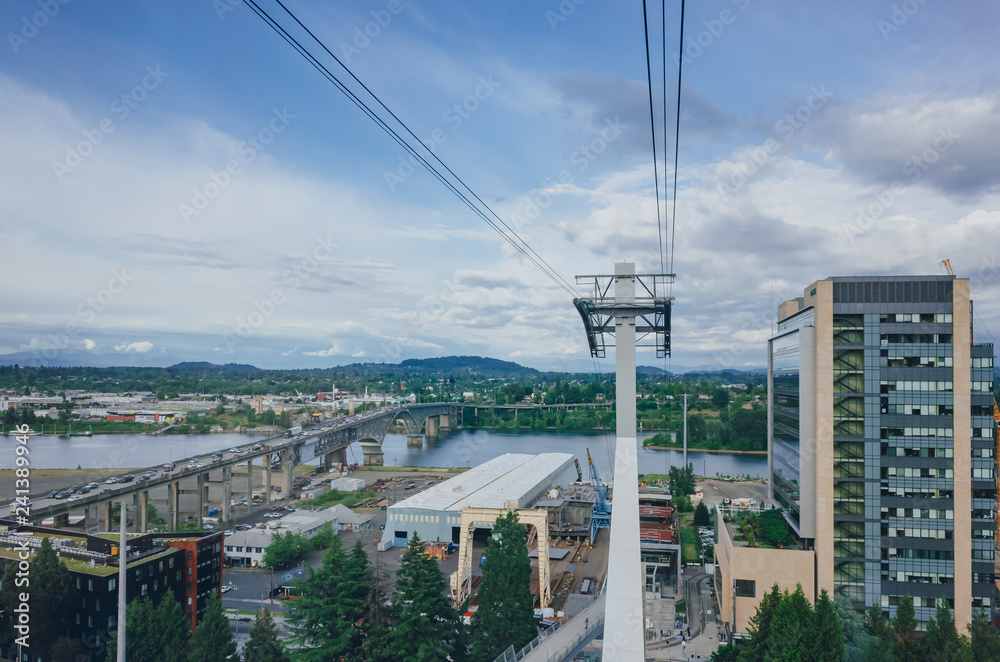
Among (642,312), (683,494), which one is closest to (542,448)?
(683,494)

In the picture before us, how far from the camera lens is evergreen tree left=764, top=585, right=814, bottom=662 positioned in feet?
20.3

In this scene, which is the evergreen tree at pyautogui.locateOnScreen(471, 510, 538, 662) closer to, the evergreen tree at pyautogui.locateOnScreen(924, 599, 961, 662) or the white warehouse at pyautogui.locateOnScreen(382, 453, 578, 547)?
the evergreen tree at pyautogui.locateOnScreen(924, 599, 961, 662)

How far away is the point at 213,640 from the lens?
5.90 m

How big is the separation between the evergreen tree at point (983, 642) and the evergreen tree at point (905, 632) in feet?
1.67

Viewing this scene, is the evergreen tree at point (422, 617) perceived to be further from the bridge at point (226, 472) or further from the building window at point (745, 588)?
the bridge at point (226, 472)

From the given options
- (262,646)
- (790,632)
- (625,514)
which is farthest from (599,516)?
(625,514)

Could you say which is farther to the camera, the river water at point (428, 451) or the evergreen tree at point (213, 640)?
the river water at point (428, 451)

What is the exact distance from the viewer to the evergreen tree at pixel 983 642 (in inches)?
251

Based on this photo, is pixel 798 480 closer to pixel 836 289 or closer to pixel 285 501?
pixel 836 289

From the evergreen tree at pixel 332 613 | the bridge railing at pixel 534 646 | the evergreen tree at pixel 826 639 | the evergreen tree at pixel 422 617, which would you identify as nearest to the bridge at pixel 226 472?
the evergreen tree at pixel 332 613

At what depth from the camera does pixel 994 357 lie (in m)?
8.36

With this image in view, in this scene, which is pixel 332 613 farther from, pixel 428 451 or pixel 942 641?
pixel 428 451

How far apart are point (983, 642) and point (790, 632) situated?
2.13 m

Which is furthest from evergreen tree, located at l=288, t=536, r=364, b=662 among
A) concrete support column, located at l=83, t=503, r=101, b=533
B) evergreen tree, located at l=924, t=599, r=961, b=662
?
concrete support column, located at l=83, t=503, r=101, b=533
